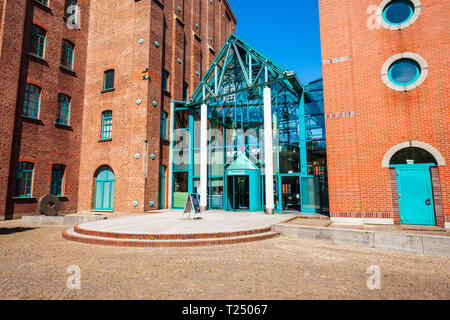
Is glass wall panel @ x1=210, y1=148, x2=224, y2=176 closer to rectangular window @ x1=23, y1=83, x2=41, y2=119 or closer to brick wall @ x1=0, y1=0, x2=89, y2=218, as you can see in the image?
brick wall @ x1=0, y1=0, x2=89, y2=218

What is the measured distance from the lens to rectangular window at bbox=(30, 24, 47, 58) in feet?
52.3

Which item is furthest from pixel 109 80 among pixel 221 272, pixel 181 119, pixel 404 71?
pixel 221 272

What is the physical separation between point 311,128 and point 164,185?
12418 mm

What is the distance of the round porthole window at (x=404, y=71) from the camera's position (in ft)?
34.2

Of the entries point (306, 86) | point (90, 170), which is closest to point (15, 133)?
point (90, 170)

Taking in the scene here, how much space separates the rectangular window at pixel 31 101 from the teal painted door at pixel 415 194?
19188 mm

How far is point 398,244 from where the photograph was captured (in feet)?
22.4

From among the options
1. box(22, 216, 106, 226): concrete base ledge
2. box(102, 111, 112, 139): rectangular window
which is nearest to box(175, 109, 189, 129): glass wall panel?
box(102, 111, 112, 139): rectangular window

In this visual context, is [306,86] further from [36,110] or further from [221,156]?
[36,110]

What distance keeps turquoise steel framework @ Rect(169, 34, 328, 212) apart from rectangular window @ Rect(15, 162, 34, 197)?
8.33 m

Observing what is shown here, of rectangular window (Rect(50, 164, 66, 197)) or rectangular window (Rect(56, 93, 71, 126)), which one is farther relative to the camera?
rectangular window (Rect(56, 93, 71, 126))

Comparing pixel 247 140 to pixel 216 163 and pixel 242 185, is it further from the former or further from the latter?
pixel 242 185

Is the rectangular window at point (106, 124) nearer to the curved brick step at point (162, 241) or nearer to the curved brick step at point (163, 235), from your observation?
the curved brick step at point (162, 241)

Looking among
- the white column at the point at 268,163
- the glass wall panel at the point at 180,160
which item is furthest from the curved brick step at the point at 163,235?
the glass wall panel at the point at 180,160
